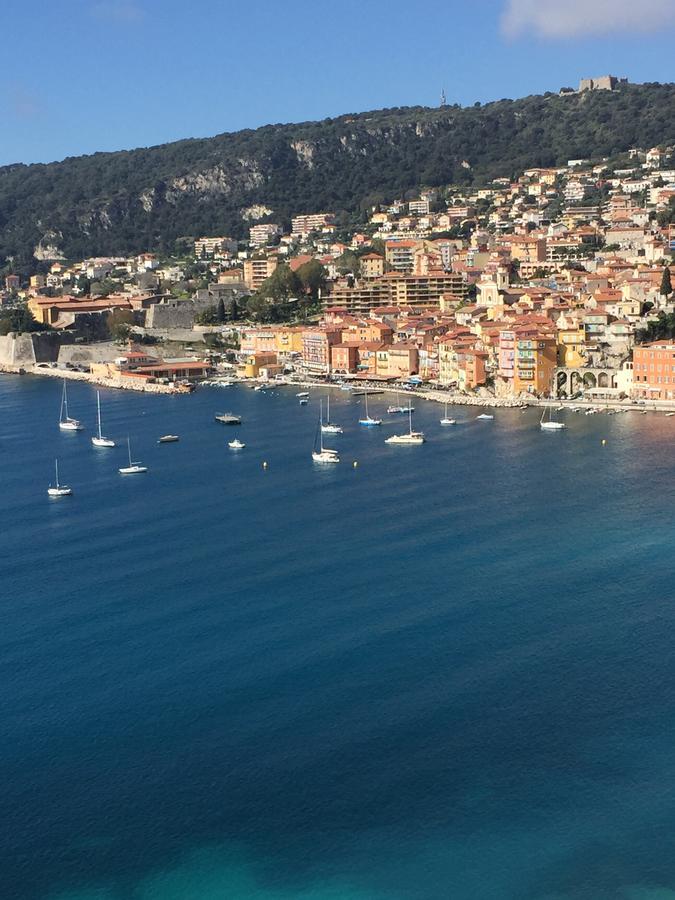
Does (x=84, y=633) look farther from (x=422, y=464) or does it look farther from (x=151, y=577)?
(x=422, y=464)

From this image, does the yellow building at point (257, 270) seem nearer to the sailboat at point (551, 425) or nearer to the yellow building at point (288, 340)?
the yellow building at point (288, 340)

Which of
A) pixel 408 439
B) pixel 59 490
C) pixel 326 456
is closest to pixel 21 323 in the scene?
pixel 408 439

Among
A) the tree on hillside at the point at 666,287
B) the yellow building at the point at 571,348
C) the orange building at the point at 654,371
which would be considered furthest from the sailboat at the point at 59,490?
the tree on hillside at the point at 666,287

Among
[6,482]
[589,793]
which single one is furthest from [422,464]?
[589,793]

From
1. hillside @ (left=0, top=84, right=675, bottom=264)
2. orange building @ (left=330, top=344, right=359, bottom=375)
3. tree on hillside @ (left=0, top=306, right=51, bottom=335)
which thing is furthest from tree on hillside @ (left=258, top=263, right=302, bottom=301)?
hillside @ (left=0, top=84, right=675, bottom=264)

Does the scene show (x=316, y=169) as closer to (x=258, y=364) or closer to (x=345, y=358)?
(x=258, y=364)
